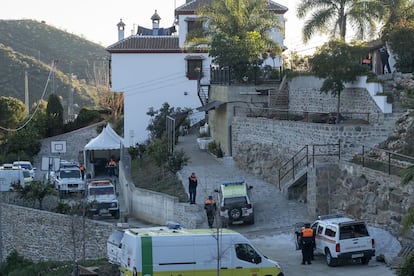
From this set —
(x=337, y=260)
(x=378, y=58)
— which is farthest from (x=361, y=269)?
(x=378, y=58)

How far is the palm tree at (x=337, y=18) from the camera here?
40.3 meters

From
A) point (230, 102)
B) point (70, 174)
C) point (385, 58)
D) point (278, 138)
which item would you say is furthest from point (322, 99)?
point (70, 174)

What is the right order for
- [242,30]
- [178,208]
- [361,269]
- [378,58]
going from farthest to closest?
[242,30] → [378,58] → [178,208] → [361,269]

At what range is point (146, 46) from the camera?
57.9 meters

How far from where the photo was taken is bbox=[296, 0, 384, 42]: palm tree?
132ft

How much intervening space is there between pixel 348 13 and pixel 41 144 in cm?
2815

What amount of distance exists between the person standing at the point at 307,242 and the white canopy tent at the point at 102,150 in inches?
996

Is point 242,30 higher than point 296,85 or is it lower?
higher

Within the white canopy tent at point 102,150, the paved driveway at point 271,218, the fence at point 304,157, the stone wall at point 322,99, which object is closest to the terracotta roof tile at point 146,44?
the white canopy tent at point 102,150

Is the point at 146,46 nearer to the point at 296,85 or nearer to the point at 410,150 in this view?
the point at 296,85

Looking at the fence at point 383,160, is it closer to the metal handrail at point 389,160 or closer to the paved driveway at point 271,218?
the metal handrail at point 389,160

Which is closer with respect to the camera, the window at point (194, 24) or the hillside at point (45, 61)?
the window at point (194, 24)

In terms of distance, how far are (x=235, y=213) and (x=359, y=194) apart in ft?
15.2

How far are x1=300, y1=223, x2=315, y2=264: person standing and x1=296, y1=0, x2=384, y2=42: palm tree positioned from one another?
18.5 m
